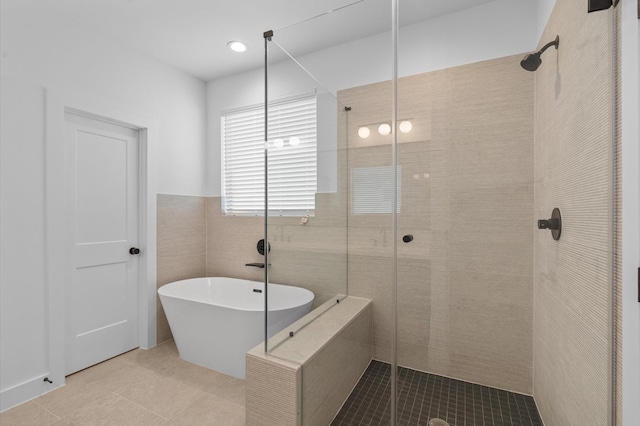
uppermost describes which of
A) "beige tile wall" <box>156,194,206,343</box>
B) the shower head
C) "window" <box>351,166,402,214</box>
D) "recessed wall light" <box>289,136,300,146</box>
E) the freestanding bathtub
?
the shower head

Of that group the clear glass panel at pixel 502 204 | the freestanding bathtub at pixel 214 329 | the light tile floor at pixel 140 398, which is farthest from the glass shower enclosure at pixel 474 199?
the light tile floor at pixel 140 398

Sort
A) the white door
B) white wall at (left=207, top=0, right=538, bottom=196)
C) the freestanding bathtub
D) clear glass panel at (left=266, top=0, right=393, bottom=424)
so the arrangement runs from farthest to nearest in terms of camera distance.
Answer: the white door < the freestanding bathtub < clear glass panel at (left=266, top=0, right=393, bottom=424) < white wall at (left=207, top=0, right=538, bottom=196)

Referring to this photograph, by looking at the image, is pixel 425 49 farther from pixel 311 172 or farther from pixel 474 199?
pixel 311 172

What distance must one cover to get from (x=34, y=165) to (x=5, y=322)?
105 cm

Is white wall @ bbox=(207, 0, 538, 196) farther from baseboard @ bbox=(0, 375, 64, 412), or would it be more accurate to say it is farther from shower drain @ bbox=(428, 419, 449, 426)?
baseboard @ bbox=(0, 375, 64, 412)

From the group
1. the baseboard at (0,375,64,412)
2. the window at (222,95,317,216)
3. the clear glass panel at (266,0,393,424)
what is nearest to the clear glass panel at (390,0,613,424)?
the clear glass panel at (266,0,393,424)

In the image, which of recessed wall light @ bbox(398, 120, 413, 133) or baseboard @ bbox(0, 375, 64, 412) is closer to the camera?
recessed wall light @ bbox(398, 120, 413, 133)

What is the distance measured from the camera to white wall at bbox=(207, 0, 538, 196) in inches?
44.8

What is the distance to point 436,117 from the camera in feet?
3.95

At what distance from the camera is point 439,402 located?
1.20 metres

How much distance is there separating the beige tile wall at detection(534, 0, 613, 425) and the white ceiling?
2.16ft

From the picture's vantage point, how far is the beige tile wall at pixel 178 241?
2.89 m

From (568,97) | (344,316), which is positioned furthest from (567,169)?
(344,316)

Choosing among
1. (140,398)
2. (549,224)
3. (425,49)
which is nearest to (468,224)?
(549,224)
